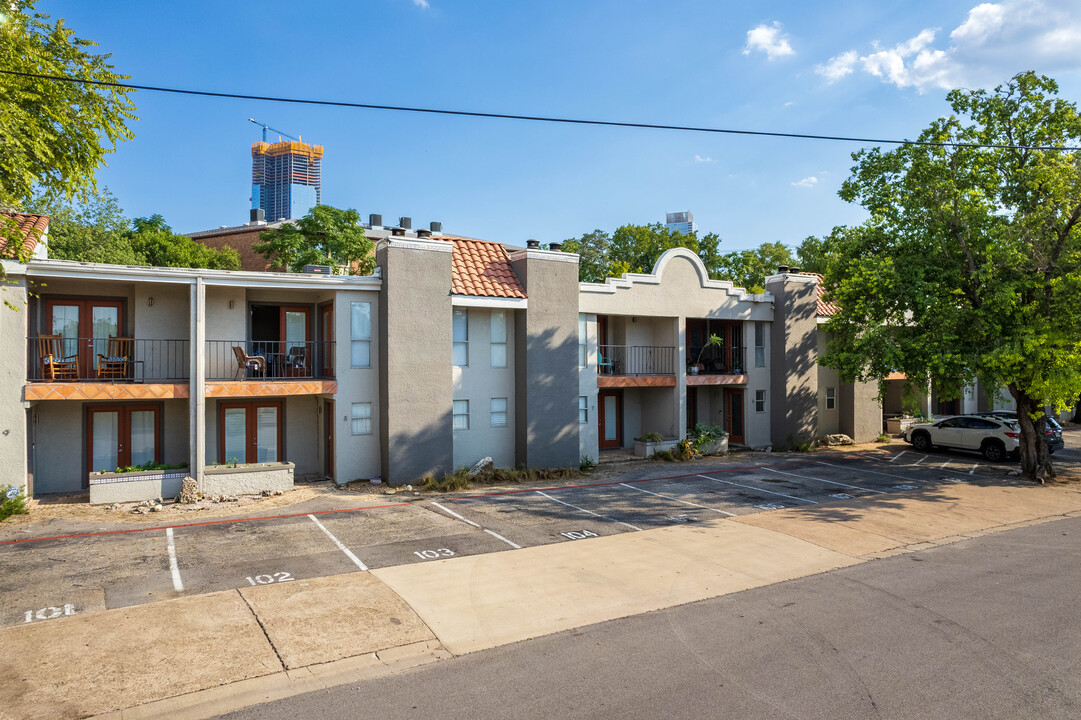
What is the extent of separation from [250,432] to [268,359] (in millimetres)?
2153

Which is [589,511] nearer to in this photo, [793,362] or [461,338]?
[461,338]

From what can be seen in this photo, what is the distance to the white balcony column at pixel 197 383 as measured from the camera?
16328 millimetres

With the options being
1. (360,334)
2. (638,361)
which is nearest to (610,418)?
(638,361)

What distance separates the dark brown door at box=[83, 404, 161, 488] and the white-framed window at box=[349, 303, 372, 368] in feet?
18.1

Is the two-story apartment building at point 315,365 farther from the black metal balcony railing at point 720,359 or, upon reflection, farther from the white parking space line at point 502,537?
the white parking space line at point 502,537

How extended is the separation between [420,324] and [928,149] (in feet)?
52.0

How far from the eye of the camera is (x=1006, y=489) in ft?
60.5

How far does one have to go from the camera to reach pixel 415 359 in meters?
18.2

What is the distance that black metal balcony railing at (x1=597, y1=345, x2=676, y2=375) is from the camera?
2444 cm

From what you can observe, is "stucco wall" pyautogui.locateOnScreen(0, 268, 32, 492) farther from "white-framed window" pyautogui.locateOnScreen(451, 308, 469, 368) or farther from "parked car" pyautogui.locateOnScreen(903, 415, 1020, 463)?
"parked car" pyautogui.locateOnScreen(903, 415, 1020, 463)

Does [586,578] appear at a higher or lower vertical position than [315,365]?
lower

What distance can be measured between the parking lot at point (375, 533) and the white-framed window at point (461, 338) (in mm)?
4310

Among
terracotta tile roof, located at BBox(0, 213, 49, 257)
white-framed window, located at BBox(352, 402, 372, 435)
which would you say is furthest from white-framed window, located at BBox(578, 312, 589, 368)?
terracotta tile roof, located at BBox(0, 213, 49, 257)

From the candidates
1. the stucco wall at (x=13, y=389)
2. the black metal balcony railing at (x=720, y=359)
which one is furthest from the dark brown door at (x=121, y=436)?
the black metal balcony railing at (x=720, y=359)
